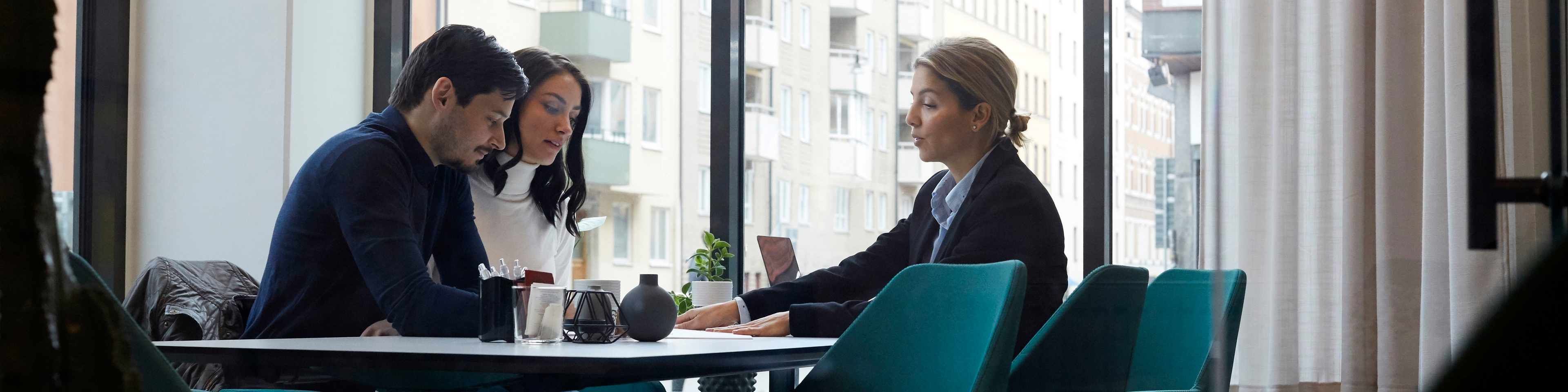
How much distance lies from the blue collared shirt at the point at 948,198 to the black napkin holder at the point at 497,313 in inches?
38.1

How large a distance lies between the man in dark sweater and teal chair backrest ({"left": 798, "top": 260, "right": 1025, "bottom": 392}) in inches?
21.1

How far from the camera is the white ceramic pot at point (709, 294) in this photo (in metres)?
2.85

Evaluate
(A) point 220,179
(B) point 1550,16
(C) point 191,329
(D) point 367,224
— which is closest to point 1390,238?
(B) point 1550,16

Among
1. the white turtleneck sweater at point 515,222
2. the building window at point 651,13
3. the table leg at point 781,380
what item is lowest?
the table leg at point 781,380

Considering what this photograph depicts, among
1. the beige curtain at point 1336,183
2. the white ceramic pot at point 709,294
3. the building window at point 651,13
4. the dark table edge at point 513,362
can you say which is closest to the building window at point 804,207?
the building window at point 651,13

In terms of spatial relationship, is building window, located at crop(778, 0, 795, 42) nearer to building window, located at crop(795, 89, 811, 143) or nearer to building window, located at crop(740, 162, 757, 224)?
building window, located at crop(795, 89, 811, 143)

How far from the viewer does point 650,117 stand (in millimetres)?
16391

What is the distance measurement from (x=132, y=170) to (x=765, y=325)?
2.48 m

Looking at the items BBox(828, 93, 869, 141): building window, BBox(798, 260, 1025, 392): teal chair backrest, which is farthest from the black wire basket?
BBox(828, 93, 869, 141): building window

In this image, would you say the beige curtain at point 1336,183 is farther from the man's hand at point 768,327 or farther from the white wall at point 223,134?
the white wall at point 223,134

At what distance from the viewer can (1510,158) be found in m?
1.06

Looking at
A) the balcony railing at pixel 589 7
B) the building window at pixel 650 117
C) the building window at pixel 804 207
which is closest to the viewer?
the building window at pixel 804 207

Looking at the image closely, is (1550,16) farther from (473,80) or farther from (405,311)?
(473,80)

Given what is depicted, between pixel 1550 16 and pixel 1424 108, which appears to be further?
pixel 1424 108
